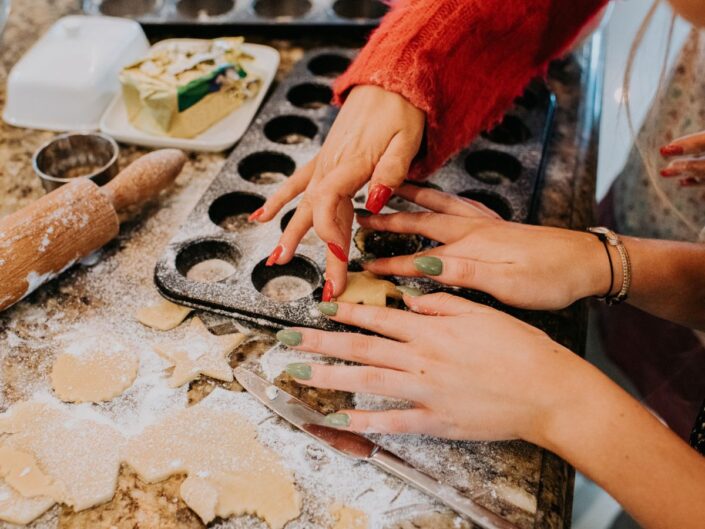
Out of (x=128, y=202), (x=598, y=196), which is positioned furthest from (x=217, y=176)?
(x=598, y=196)

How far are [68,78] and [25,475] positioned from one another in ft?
3.14

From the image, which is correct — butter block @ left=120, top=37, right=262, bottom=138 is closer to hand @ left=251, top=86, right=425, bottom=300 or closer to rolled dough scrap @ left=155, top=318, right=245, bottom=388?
hand @ left=251, top=86, right=425, bottom=300

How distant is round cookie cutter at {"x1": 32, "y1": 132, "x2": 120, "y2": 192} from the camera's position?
1.22 metres

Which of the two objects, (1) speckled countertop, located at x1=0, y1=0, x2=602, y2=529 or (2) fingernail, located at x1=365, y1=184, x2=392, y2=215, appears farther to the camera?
(2) fingernail, located at x1=365, y1=184, x2=392, y2=215

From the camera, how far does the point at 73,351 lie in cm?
97

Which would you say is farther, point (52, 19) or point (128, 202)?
point (52, 19)

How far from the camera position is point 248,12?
67.2 inches

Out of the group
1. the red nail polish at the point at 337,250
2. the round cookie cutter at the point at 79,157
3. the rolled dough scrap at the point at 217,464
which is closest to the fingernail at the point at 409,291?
the red nail polish at the point at 337,250

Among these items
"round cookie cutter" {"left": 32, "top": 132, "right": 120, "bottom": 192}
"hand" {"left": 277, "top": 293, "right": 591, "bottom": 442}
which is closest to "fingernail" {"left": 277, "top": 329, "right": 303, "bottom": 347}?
"hand" {"left": 277, "top": 293, "right": 591, "bottom": 442}

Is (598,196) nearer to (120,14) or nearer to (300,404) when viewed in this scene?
(300,404)

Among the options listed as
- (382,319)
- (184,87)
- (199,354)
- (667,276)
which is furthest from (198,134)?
(667,276)

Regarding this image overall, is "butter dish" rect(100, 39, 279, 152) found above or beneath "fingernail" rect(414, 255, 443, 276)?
beneath

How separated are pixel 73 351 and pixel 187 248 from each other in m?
0.27

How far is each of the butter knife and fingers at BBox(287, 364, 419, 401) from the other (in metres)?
0.06
